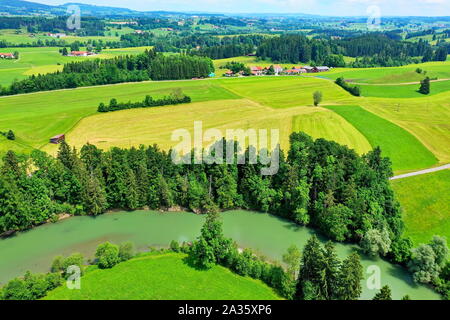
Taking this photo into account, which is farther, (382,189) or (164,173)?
(164,173)

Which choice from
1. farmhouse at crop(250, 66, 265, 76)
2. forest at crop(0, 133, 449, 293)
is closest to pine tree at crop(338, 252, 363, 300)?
forest at crop(0, 133, 449, 293)

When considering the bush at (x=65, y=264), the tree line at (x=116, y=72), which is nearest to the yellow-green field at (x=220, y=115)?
the tree line at (x=116, y=72)

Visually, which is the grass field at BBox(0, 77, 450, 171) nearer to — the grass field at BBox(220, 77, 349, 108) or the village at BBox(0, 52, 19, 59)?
the grass field at BBox(220, 77, 349, 108)

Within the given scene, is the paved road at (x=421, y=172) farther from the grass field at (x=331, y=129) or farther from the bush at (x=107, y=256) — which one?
the bush at (x=107, y=256)

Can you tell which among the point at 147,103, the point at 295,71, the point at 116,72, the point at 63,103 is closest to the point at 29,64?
the point at 116,72

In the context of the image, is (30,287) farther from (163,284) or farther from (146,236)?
(146,236)
